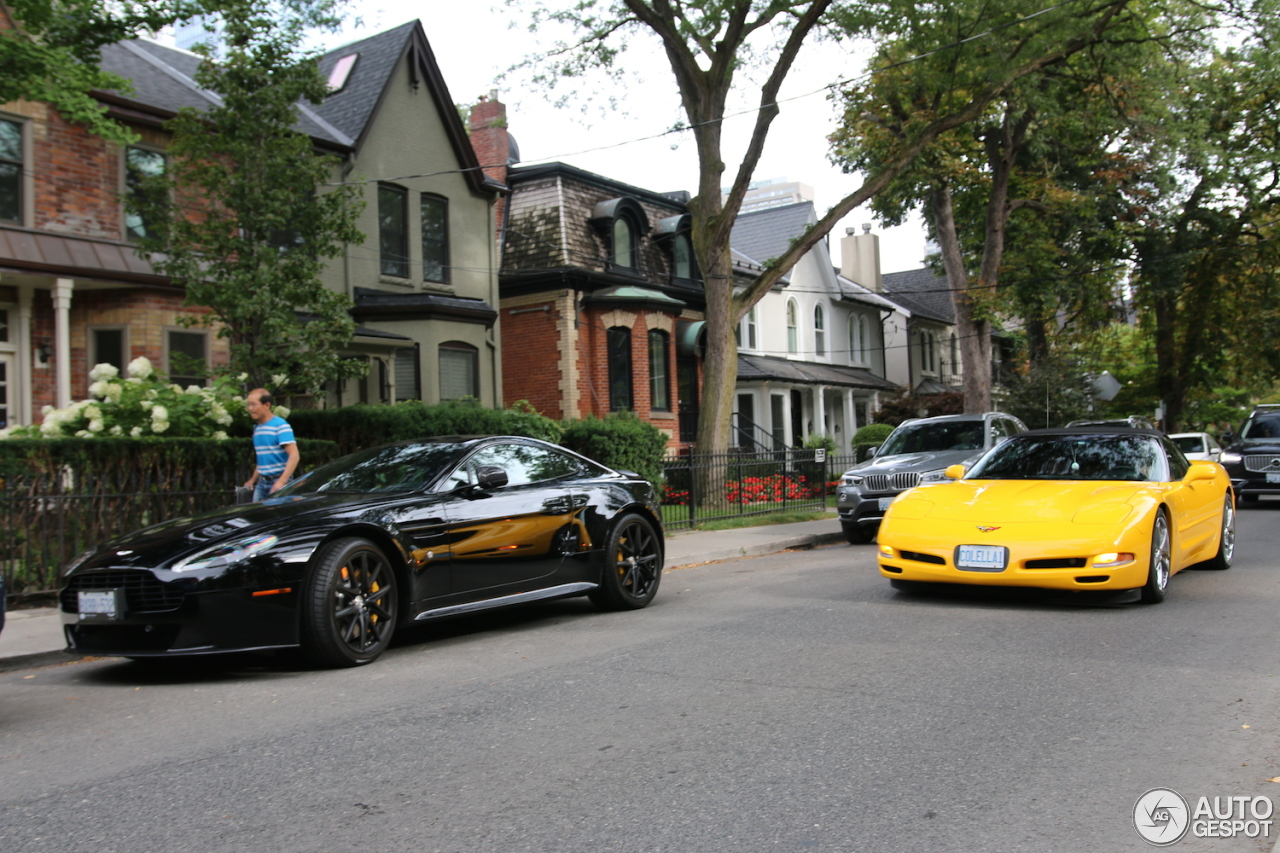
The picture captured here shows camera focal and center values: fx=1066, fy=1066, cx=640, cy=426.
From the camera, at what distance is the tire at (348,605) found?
20.4ft

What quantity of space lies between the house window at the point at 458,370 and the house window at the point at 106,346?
6.35 meters

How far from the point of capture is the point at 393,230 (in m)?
22.1

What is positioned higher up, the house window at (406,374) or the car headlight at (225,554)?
the house window at (406,374)

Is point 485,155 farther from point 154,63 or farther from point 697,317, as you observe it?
point 154,63

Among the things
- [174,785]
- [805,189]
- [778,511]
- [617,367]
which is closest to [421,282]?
[617,367]

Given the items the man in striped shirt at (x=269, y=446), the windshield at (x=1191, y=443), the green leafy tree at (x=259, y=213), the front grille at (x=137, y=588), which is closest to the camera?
the front grille at (x=137, y=588)

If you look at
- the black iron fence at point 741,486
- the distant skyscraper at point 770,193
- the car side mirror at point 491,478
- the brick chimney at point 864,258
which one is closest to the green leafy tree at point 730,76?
the black iron fence at point 741,486

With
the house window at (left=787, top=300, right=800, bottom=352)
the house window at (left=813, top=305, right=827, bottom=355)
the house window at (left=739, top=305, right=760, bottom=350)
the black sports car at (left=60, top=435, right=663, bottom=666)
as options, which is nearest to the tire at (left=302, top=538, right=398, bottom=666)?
the black sports car at (left=60, top=435, right=663, bottom=666)

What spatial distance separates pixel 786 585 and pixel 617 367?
1689cm

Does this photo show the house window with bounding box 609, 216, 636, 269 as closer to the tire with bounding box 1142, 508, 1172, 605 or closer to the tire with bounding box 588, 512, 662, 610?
the tire with bounding box 588, 512, 662, 610

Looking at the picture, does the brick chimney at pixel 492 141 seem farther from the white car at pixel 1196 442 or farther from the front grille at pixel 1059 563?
the front grille at pixel 1059 563

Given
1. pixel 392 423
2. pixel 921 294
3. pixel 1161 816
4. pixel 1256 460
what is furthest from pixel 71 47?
pixel 921 294

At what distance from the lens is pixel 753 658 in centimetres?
642

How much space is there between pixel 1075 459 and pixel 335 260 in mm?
15284
